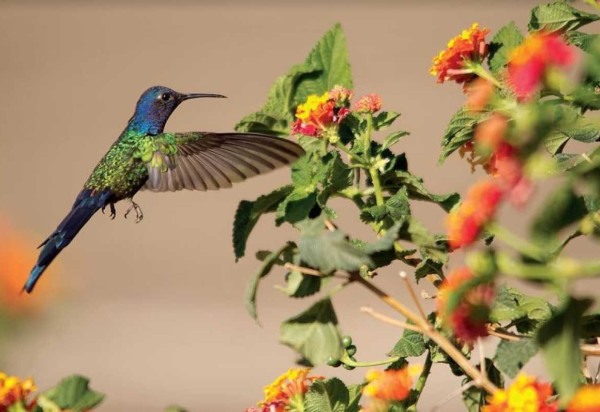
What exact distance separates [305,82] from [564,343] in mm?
418

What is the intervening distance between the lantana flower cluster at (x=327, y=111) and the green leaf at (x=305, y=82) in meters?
0.03

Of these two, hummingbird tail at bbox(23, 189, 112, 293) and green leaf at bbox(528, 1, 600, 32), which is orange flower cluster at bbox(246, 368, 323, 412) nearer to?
green leaf at bbox(528, 1, 600, 32)

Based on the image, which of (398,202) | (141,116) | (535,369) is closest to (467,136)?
(398,202)

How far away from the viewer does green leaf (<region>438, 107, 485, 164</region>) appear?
706 mm

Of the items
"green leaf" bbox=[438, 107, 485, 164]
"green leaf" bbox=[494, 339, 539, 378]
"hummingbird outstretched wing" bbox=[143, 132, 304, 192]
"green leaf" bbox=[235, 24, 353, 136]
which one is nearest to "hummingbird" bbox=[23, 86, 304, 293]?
"hummingbird outstretched wing" bbox=[143, 132, 304, 192]

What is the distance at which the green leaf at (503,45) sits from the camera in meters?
0.74

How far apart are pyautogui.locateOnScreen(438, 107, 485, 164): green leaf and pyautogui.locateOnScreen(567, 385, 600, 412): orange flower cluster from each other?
28cm

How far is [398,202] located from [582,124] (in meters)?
0.15

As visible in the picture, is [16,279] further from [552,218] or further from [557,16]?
[552,218]

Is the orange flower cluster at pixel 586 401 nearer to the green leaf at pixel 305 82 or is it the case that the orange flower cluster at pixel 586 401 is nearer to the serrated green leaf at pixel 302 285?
the serrated green leaf at pixel 302 285

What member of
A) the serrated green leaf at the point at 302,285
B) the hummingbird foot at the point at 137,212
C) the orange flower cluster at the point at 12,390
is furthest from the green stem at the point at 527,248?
the hummingbird foot at the point at 137,212

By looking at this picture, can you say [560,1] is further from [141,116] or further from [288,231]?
[288,231]


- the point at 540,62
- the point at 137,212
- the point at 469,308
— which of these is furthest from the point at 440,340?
the point at 137,212

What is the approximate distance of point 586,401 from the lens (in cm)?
44
